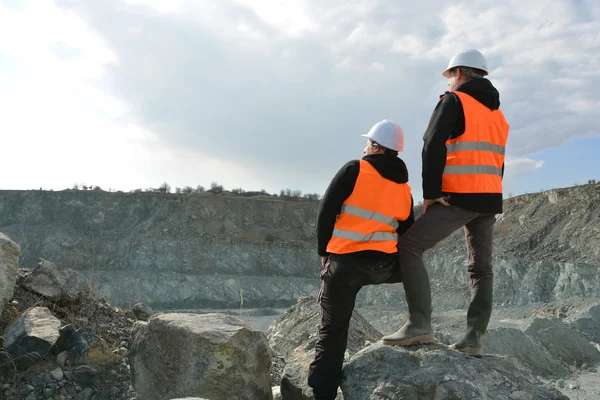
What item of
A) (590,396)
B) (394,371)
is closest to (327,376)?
(394,371)

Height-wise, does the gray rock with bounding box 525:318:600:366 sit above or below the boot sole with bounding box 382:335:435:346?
below

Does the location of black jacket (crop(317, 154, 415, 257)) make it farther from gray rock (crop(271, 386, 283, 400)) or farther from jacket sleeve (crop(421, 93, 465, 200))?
gray rock (crop(271, 386, 283, 400))

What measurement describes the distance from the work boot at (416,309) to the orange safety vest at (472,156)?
0.60 meters

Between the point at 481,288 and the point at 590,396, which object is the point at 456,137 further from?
the point at 590,396

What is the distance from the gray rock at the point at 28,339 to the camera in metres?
4.23

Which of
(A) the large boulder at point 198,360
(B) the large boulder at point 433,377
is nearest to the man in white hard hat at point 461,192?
(B) the large boulder at point 433,377

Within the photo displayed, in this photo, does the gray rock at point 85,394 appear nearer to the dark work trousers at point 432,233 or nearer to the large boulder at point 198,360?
the large boulder at point 198,360

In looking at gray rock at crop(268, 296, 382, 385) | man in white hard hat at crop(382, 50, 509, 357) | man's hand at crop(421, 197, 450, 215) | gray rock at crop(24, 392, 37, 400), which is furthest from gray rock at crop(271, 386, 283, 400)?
man's hand at crop(421, 197, 450, 215)

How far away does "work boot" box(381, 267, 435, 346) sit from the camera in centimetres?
328

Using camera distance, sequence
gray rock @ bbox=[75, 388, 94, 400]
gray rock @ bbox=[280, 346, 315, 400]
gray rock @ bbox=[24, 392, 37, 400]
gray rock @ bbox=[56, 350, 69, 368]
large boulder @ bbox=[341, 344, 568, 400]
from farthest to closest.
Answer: gray rock @ bbox=[56, 350, 69, 368], gray rock @ bbox=[75, 388, 94, 400], gray rock @ bbox=[24, 392, 37, 400], gray rock @ bbox=[280, 346, 315, 400], large boulder @ bbox=[341, 344, 568, 400]

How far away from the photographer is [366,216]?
320 centimetres

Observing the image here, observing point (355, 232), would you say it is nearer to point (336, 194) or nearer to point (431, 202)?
point (336, 194)

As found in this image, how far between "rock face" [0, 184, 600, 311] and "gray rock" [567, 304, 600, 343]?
6.86 metres

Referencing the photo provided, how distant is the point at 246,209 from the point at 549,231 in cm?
2343
